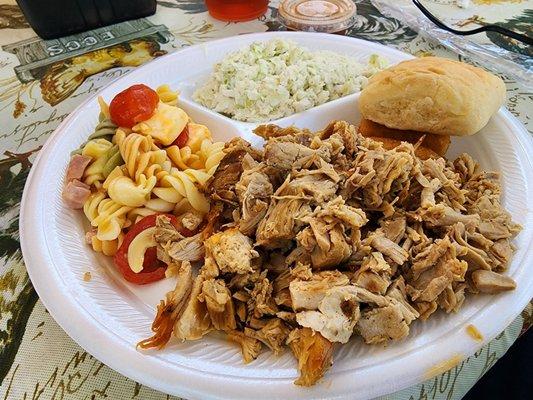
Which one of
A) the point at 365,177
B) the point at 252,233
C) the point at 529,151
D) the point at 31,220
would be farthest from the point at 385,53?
the point at 31,220

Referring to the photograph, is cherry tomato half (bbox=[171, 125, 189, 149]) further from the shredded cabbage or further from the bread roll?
the bread roll

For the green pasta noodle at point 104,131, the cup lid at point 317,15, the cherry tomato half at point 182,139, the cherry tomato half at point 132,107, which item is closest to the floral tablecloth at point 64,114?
the cup lid at point 317,15

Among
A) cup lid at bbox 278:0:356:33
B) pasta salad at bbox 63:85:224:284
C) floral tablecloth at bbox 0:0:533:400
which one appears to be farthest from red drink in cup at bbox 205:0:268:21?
pasta salad at bbox 63:85:224:284

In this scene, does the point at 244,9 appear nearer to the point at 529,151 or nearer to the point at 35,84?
the point at 35,84

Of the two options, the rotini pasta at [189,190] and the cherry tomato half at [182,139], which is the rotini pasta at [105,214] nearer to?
the rotini pasta at [189,190]

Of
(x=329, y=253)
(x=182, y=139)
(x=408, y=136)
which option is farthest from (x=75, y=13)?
(x=329, y=253)

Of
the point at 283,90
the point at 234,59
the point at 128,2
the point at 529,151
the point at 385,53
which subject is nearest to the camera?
the point at 529,151
